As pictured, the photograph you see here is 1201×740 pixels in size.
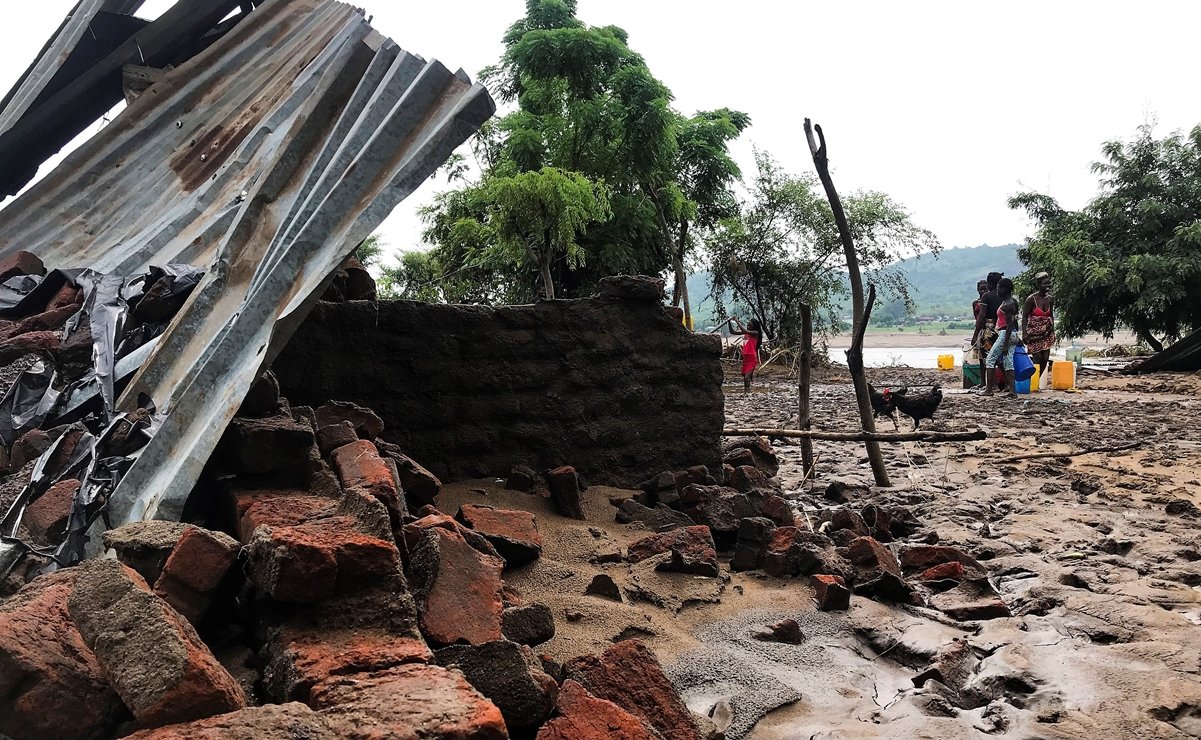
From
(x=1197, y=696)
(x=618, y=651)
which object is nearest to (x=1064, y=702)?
(x=1197, y=696)

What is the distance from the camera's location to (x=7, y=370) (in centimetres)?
A: 300

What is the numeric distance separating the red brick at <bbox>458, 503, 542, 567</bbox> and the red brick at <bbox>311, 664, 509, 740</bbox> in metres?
1.51

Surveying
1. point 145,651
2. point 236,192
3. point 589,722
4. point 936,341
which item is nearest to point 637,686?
point 589,722

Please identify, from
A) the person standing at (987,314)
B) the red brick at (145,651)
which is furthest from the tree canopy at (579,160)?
the red brick at (145,651)

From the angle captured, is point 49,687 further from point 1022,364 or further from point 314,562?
point 1022,364

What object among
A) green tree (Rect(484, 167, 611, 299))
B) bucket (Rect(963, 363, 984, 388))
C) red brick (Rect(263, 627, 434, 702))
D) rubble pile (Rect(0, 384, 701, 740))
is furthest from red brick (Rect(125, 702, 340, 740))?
bucket (Rect(963, 363, 984, 388))

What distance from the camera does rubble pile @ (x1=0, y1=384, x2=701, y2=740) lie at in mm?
1390

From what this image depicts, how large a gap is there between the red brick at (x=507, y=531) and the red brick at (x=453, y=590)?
0.79 m

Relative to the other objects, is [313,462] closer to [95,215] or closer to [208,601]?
[208,601]

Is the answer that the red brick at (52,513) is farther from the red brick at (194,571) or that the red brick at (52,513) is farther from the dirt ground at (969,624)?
the dirt ground at (969,624)

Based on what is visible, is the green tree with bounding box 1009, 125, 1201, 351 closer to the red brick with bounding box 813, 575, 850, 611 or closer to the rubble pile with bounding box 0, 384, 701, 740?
the red brick with bounding box 813, 575, 850, 611

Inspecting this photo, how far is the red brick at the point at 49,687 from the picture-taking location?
141cm

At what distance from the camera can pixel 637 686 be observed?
210cm

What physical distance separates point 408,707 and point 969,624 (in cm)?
255
